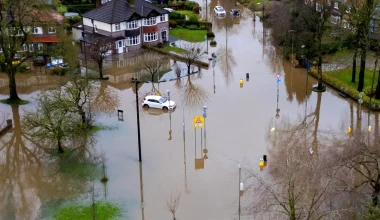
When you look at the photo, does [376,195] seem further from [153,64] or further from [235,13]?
[235,13]

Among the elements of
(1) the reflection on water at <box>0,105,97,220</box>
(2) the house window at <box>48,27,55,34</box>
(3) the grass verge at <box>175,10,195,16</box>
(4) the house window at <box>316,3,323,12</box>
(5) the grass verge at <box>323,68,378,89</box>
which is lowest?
(1) the reflection on water at <box>0,105,97,220</box>

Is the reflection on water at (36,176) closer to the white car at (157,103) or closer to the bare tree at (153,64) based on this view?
the white car at (157,103)

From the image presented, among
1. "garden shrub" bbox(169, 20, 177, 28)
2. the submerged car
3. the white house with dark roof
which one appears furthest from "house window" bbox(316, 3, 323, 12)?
the submerged car

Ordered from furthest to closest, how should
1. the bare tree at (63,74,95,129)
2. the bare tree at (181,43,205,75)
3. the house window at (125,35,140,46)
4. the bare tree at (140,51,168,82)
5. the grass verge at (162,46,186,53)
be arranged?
the house window at (125,35,140,46)
the grass verge at (162,46,186,53)
the bare tree at (181,43,205,75)
the bare tree at (140,51,168,82)
the bare tree at (63,74,95,129)

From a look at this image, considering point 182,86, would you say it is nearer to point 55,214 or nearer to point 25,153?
point 25,153

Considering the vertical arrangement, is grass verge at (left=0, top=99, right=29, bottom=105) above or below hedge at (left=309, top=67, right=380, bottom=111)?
below

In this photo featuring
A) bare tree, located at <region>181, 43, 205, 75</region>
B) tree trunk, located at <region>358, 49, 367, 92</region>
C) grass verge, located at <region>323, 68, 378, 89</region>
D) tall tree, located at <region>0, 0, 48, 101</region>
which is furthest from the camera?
bare tree, located at <region>181, 43, 205, 75</region>

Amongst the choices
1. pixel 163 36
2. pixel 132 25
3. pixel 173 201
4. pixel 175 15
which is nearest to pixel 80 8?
pixel 175 15

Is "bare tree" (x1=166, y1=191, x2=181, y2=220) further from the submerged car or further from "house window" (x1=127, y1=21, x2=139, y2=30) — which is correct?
the submerged car

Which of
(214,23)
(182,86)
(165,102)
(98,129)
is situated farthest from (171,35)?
(98,129)
